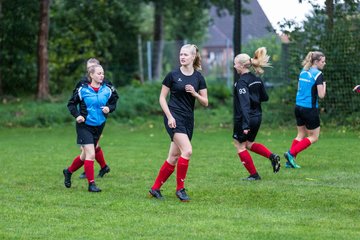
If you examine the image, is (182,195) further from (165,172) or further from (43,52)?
(43,52)

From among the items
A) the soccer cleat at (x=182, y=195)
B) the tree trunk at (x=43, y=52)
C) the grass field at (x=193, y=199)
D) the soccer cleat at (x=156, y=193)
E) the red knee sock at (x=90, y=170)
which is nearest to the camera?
the grass field at (x=193, y=199)

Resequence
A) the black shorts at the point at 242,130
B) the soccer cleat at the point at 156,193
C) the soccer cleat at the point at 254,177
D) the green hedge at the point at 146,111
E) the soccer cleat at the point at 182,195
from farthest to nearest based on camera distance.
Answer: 1. the green hedge at the point at 146,111
2. the soccer cleat at the point at 254,177
3. the black shorts at the point at 242,130
4. the soccer cleat at the point at 156,193
5. the soccer cleat at the point at 182,195

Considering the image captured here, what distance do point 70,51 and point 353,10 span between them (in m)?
14.8

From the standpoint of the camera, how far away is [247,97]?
11.0 metres

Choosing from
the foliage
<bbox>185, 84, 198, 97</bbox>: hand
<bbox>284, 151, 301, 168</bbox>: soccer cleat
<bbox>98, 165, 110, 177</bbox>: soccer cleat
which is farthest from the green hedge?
<bbox>185, 84, 198, 97</bbox>: hand

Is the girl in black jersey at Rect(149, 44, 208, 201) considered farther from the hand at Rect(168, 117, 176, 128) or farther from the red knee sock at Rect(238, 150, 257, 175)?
the red knee sock at Rect(238, 150, 257, 175)

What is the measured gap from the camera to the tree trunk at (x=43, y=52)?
86.2 feet

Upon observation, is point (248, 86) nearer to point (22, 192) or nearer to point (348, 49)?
point (22, 192)

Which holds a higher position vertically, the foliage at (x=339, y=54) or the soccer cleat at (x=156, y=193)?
the foliage at (x=339, y=54)

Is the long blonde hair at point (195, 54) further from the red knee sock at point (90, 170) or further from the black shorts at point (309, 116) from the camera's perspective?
the black shorts at point (309, 116)

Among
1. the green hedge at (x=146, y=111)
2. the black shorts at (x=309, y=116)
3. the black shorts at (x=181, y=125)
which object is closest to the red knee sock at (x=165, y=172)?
the black shorts at (x=181, y=125)

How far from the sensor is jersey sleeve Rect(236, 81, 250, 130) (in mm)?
10953

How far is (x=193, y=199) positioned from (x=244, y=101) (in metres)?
1.77

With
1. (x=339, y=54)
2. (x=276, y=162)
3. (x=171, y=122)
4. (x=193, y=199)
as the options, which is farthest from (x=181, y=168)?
(x=339, y=54)
